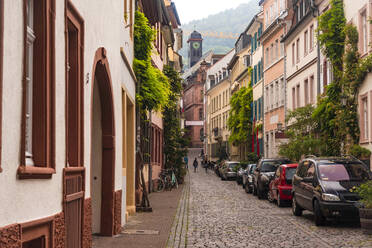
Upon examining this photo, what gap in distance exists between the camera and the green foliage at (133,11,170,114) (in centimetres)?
1950

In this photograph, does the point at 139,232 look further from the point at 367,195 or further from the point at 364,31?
the point at 364,31

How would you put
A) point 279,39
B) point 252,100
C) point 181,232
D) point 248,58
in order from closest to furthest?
point 181,232 → point 279,39 → point 252,100 → point 248,58

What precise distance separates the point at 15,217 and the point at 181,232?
9.35 meters

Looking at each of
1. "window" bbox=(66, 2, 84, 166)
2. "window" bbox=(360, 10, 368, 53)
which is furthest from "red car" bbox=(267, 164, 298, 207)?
"window" bbox=(66, 2, 84, 166)

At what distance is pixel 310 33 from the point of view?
34.8 meters

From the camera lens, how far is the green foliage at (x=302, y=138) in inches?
1125

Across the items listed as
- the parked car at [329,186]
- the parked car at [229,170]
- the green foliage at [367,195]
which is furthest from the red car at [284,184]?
the parked car at [229,170]

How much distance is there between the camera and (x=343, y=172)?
1666cm

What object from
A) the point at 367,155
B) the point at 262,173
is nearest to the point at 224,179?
the point at 262,173

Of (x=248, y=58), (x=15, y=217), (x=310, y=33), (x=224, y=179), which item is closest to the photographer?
(x=15, y=217)

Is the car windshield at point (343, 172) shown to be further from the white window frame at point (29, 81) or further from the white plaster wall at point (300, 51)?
the white plaster wall at point (300, 51)

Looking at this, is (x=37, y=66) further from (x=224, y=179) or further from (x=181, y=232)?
(x=224, y=179)

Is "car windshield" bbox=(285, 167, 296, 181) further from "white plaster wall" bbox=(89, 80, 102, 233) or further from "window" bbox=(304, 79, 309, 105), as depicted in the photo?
"window" bbox=(304, 79, 309, 105)

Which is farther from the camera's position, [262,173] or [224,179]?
[224,179]
